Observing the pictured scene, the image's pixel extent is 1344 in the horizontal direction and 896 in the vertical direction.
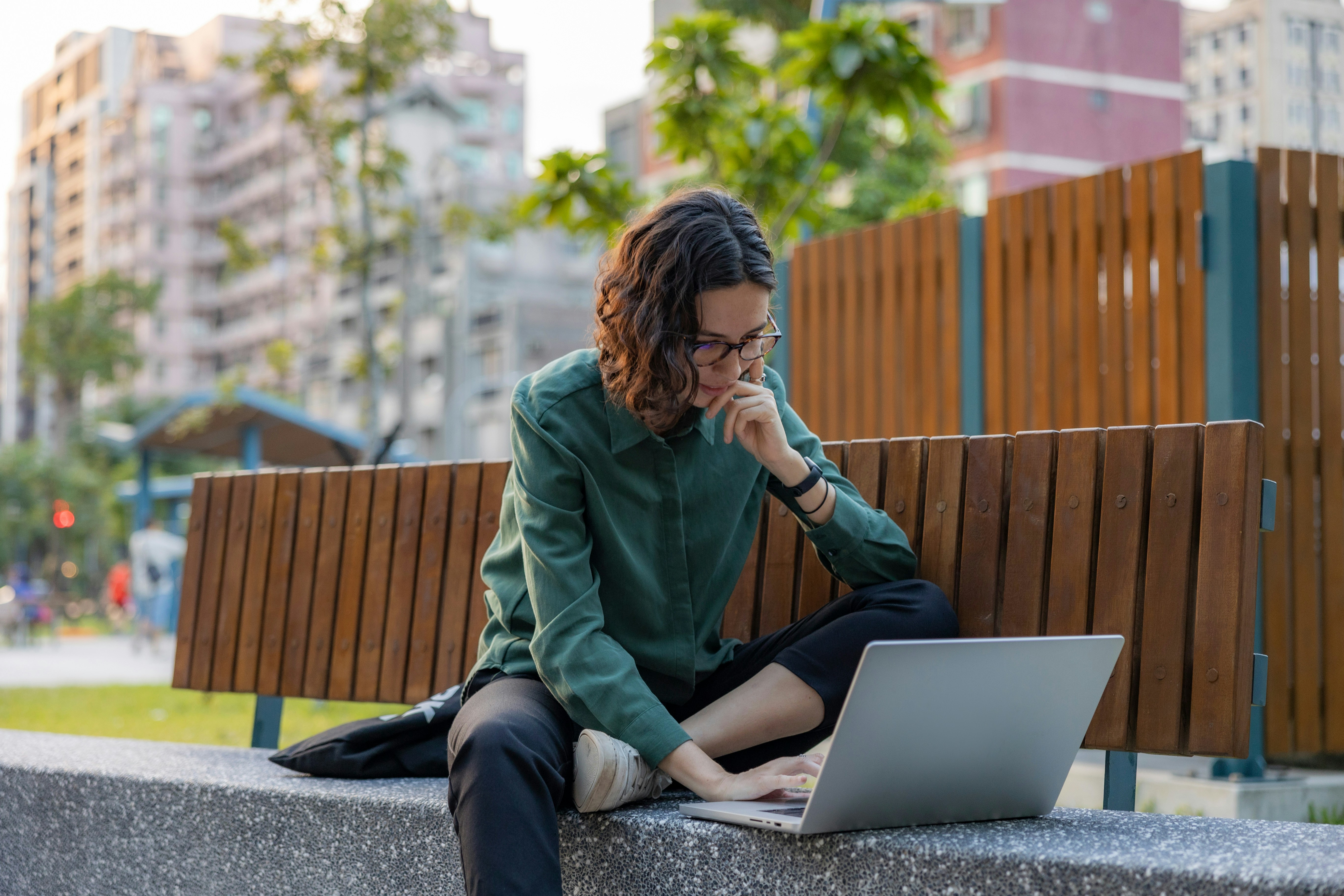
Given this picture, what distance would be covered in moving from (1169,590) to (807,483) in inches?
27.6

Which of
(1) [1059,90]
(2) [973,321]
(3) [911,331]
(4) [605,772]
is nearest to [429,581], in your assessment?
(4) [605,772]

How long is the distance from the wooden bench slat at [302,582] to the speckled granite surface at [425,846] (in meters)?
0.29

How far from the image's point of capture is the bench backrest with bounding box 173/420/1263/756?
2604 millimetres

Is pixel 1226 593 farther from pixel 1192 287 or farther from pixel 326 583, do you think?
pixel 1192 287

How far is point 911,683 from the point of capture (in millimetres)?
1993

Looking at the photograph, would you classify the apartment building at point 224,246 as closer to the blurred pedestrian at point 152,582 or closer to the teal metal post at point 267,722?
the blurred pedestrian at point 152,582

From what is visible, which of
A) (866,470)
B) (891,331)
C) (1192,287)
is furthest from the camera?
(891,331)

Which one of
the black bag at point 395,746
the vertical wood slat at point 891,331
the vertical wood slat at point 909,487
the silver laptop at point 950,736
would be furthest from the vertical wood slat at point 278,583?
the vertical wood slat at point 891,331

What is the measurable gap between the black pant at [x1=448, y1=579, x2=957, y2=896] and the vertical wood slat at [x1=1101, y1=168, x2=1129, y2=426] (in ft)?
11.1

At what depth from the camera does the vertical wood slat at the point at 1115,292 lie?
584 cm

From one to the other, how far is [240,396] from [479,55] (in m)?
59.9

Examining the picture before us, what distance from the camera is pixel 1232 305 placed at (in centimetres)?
531

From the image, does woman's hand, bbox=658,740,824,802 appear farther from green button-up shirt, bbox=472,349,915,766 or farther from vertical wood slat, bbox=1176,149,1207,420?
vertical wood slat, bbox=1176,149,1207,420

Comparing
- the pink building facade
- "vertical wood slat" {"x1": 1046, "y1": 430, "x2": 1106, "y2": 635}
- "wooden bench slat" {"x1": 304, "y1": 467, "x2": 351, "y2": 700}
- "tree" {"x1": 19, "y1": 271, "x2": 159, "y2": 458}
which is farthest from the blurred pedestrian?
"tree" {"x1": 19, "y1": 271, "x2": 159, "y2": 458}
